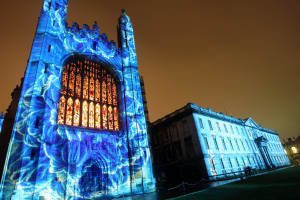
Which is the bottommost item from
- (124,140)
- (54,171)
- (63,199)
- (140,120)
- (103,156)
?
(63,199)

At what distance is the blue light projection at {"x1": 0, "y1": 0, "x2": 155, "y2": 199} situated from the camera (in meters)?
12.0

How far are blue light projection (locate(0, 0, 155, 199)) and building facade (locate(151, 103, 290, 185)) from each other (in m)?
10.5

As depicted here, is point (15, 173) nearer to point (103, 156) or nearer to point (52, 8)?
point (103, 156)

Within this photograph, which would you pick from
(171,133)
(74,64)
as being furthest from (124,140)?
(171,133)

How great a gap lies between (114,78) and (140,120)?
6388mm

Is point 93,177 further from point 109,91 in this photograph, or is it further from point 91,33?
point 91,33

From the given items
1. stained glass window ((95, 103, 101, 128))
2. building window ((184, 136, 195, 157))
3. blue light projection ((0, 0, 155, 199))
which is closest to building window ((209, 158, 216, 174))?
building window ((184, 136, 195, 157))

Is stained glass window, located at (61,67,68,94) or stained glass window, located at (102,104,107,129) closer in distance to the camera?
stained glass window, located at (61,67,68,94)

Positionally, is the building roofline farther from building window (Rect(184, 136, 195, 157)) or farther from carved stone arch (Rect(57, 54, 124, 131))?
carved stone arch (Rect(57, 54, 124, 131))

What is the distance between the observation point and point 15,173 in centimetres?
1139

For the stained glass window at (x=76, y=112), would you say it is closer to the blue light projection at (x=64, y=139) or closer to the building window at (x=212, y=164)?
the blue light projection at (x=64, y=139)

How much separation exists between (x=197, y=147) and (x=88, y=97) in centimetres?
1716

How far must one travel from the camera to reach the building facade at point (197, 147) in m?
25.3

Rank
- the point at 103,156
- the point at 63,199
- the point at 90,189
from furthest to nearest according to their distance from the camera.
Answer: the point at 103,156, the point at 90,189, the point at 63,199
